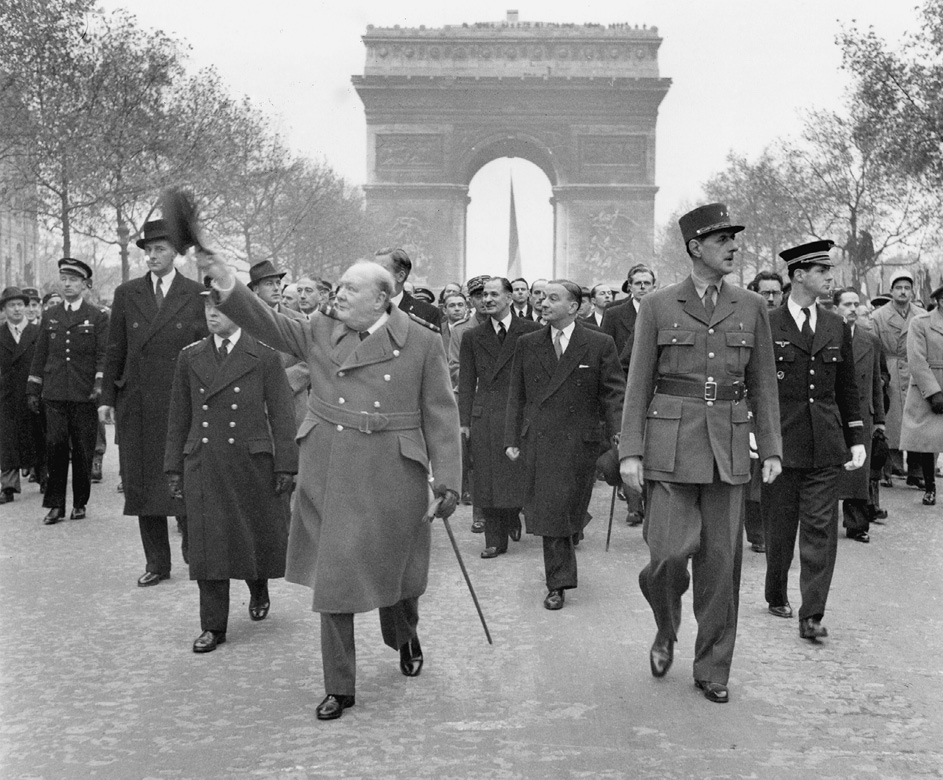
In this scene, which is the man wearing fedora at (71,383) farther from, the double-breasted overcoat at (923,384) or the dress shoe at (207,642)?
the double-breasted overcoat at (923,384)

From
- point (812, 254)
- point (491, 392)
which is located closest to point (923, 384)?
point (491, 392)

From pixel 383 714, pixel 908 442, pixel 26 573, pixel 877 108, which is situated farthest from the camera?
pixel 877 108

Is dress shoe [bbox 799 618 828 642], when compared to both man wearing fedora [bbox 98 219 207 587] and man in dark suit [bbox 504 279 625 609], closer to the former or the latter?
man in dark suit [bbox 504 279 625 609]

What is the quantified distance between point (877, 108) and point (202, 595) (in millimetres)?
19692

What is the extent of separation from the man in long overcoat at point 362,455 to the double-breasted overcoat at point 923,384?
767 cm

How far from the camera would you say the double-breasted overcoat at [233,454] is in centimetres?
696

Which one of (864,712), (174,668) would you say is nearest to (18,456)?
(174,668)

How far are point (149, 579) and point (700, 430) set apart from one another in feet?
12.8

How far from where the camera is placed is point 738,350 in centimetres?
608

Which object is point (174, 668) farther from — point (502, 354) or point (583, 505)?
point (502, 354)

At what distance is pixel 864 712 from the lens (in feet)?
18.2

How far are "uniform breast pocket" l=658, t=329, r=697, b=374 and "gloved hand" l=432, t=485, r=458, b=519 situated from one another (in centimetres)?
114

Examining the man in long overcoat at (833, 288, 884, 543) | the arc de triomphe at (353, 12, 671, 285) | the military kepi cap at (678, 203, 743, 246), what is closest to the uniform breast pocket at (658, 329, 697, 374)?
the military kepi cap at (678, 203, 743, 246)

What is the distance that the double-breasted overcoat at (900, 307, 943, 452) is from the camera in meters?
12.4
